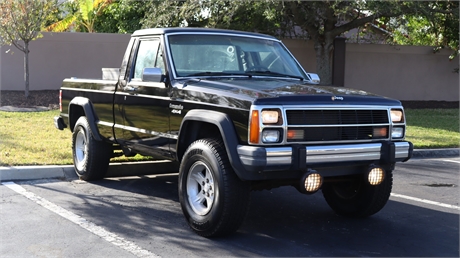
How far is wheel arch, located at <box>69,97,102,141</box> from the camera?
8.32 m

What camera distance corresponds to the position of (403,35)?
25.7 meters

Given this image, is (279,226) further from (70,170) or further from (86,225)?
(70,170)

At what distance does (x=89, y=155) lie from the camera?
8414 millimetres

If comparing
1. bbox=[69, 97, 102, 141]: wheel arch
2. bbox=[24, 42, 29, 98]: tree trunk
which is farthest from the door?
bbox=[24, 42, 29, 98]: tree trunk

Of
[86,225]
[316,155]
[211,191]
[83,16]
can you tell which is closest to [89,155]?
[86,225]

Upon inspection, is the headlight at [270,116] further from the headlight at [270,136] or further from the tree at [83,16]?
the tree at [83,16]

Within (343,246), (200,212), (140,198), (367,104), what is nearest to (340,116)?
(367,104)

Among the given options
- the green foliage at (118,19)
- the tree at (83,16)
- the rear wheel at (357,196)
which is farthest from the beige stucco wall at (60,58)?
the rear wheel at (357,196)

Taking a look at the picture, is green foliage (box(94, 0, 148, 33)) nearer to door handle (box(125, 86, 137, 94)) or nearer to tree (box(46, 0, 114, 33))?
tree (box(46, 0, 114, 33))

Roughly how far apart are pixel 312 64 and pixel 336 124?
1553 cm

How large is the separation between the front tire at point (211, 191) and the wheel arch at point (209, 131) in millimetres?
151

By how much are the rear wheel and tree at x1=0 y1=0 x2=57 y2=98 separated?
11745 millimetres

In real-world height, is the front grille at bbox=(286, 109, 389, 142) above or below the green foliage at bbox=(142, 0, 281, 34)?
below

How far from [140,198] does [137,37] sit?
1.99 m
